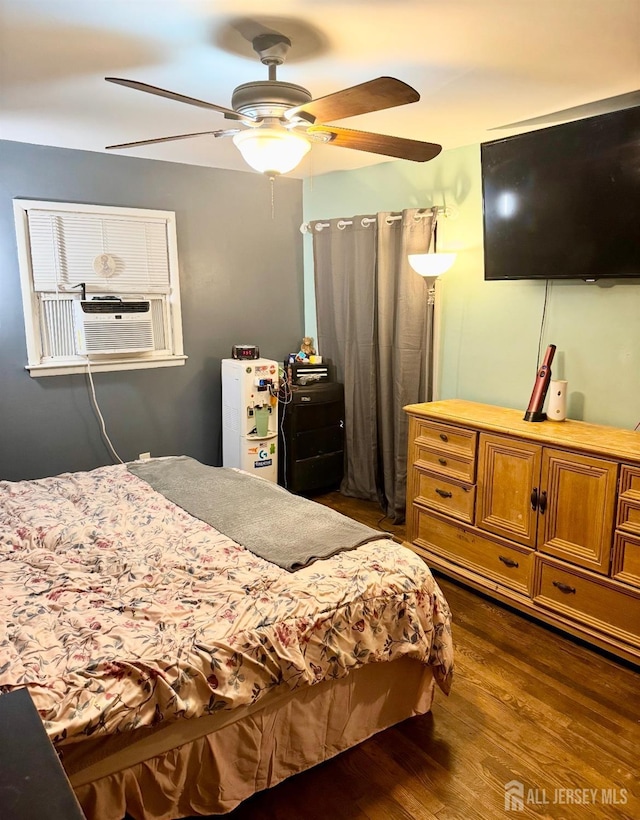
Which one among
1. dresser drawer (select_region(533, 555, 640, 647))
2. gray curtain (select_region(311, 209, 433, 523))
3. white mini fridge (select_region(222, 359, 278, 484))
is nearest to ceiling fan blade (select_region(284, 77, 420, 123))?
gray curtain (select_region(311, 209, 433, 523))

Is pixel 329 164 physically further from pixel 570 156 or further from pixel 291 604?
pixel 291 604

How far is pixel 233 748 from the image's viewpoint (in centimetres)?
168

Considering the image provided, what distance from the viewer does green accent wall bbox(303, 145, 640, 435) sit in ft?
9.32

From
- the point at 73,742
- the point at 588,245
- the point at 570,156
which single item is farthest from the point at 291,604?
the point at 570,156

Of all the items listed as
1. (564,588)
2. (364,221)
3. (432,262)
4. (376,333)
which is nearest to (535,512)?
(564,588)

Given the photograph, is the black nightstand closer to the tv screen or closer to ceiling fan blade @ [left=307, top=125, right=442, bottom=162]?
ceiling fan blade @ [left=307, top=125, right=442, bottom=162]

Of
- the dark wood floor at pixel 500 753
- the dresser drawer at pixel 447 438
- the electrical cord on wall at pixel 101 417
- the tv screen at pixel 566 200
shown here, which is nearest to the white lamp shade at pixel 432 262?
the tv screen at pixel 566 200

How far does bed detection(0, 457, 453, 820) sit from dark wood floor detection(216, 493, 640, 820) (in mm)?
86

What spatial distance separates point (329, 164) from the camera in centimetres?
406

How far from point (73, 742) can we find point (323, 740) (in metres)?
0.86

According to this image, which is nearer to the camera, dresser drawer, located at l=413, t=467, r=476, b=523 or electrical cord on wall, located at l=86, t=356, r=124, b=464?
dresser drawer, located at l=413, t=467, r=476, b=523

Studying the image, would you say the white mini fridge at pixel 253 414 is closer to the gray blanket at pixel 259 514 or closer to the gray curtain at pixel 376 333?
the gray curtain at pixel 376 333

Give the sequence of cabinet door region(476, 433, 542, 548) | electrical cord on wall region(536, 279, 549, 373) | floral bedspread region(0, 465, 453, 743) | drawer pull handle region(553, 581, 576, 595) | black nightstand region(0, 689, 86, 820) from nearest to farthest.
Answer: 1. black nightstand region(0, 689, 86, 820)
2. floral bedspread region(0, 465, 453, 743)
3. drawer pull handle region(553, 581, 576, 595)
4. cabinet door region(476, 433, 542, 548)
5. electrical cord on wall region(536, 279, 549, 373)

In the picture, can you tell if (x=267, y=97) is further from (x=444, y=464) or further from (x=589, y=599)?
(x=589, y=599)
